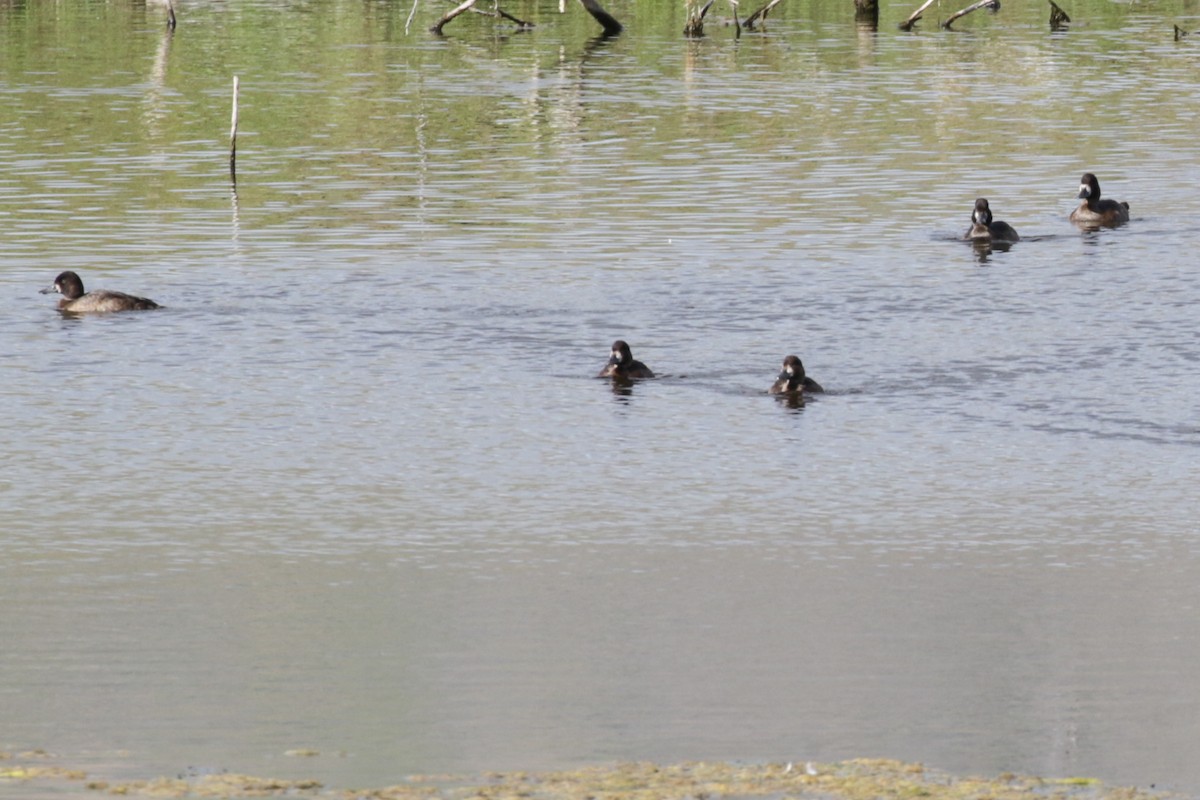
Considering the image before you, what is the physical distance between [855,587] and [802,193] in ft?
82.5

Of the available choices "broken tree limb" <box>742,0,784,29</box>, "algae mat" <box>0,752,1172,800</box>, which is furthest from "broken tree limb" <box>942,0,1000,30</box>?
"algae mat" <box>0,752,1172,800</box>

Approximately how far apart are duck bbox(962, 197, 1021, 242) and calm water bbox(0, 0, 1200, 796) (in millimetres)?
386

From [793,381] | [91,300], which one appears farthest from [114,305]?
[793,381]

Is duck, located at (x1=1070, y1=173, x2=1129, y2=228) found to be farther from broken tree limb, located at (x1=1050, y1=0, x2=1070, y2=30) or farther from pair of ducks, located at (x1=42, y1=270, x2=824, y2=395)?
broken tree limb, located at (x1=1050, y1=0, x2=1070, y2=30)

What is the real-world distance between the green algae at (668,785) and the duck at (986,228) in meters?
22.7

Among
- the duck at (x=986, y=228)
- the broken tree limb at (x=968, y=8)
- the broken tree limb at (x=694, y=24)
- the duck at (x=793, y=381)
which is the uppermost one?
the broken tree limb at (x=968, y=8)

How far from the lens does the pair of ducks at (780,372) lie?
22625mm

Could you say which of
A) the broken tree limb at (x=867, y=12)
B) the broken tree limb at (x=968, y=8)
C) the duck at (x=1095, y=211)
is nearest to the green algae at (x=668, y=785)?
the duck at (x=1095, y=211)

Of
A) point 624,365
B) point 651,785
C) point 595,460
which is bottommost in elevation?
point 651,785

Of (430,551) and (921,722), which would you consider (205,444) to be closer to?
(430,551)

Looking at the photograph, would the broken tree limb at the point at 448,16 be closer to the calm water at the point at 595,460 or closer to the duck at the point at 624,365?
the calm water at the point at 595,460

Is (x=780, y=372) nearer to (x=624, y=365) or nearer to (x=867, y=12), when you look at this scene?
(x=624, y=365)

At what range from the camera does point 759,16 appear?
3216 inches

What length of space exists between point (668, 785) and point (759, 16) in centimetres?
7277
